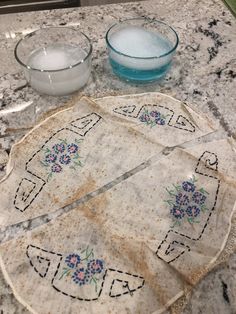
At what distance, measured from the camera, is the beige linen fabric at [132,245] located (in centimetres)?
60

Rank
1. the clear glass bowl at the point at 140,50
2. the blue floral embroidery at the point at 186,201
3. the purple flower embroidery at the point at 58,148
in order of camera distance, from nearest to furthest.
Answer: the blue floral embroidery at the point at 186,201, the purple flower embroidery at the point at 58,148, the clear glass bowl at the point at 140,50

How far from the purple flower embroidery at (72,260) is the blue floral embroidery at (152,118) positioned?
1.26ft

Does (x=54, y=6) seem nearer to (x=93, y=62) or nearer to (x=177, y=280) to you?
(x=93, y=62)

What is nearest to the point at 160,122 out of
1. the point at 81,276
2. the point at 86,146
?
the point at 86,146

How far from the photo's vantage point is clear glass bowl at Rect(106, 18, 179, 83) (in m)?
0.94

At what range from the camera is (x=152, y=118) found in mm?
889

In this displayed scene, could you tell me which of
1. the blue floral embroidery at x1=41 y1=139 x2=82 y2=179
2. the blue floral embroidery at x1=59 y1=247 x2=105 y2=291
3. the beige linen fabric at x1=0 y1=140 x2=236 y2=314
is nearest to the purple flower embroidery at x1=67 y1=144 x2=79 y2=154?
the blue floral embroidery at x1=41 y1=139 x2=82 y2=179

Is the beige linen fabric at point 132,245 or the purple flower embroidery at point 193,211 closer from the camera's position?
the beige linen fabric at point 132,245

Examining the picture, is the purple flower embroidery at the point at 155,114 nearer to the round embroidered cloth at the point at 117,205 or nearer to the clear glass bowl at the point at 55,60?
the round embroidered cloth at the point at 117,205

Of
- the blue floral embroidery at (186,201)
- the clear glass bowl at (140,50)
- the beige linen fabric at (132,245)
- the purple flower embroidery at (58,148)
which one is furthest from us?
the clear glass bowl at (140,50)

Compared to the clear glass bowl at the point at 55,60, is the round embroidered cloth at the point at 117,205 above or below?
below

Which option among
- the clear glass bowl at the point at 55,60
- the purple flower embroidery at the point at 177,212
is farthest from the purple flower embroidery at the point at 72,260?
the clear glass bowl at the point at 55,60

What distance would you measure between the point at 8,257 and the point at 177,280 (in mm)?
308

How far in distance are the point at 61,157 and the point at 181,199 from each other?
0.28 metres
